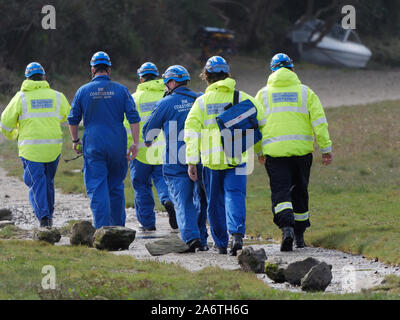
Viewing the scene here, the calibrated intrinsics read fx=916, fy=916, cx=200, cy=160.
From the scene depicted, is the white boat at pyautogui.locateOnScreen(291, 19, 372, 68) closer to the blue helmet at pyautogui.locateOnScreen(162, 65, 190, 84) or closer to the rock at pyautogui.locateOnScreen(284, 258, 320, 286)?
the blue helmet at pyautogui.locateOnScreen(162, 65, 190, 84)

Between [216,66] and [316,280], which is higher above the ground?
[216,66]

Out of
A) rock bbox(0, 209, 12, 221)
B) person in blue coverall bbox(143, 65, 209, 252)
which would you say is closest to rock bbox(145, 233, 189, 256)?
person in blue coverall bbox(143, 65, 209, 252)

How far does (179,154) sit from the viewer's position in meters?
10.3

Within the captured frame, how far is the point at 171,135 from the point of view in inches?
408

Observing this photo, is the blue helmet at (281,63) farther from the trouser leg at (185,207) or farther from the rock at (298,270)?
the rock at (298,270)

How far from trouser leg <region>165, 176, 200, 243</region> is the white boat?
30582 mm

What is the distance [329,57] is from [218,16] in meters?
5.36

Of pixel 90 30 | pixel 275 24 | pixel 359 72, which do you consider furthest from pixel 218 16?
pixel 90 30

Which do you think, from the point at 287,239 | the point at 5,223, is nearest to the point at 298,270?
the point at 287,239

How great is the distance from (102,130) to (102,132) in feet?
Result: 0.08

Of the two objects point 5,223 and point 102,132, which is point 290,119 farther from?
point 5,223

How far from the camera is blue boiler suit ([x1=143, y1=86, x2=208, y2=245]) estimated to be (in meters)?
10.3

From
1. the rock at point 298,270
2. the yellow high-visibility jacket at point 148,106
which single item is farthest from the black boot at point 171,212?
the rock at point 298,270
